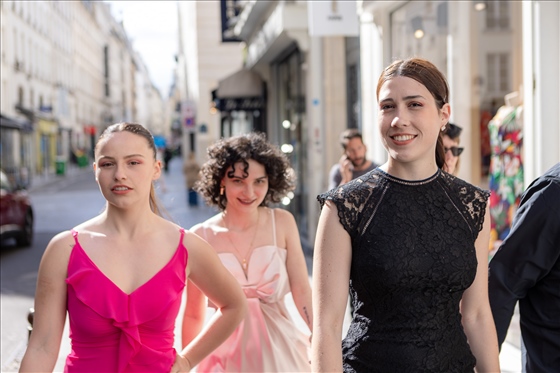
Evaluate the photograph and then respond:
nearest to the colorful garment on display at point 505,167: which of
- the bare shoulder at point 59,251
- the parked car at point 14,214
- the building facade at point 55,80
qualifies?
the building facade at point 55,80

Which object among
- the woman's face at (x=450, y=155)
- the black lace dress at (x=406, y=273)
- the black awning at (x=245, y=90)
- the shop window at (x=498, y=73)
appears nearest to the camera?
the black lace dress at (x=406, y=273)

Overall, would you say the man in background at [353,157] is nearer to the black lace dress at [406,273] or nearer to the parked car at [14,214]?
the black lace dress at [406,273]

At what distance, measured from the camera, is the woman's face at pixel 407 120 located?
97.4 inches

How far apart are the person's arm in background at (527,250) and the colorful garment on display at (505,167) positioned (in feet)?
16.6

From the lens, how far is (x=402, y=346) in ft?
7.81

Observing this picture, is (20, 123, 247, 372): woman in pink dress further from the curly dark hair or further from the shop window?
the shop window

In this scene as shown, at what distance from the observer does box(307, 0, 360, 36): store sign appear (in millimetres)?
10797

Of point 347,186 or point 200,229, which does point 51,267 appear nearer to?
point 347,186

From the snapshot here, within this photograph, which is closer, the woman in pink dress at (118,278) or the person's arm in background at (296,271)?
the woman in pink dress at (118,278)

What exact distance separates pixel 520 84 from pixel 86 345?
6.20 meters

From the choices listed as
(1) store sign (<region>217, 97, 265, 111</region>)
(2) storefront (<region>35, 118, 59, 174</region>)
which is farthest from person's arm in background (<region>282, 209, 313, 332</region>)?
(2) storefront (<region>35, 118, 59, 174</region>)

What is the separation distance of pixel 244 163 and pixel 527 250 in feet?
5.71

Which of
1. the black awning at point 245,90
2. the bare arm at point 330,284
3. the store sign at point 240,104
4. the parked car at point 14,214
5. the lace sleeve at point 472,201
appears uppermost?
the black awning at point 245,90

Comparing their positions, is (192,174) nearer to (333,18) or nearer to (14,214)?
(14,214)
